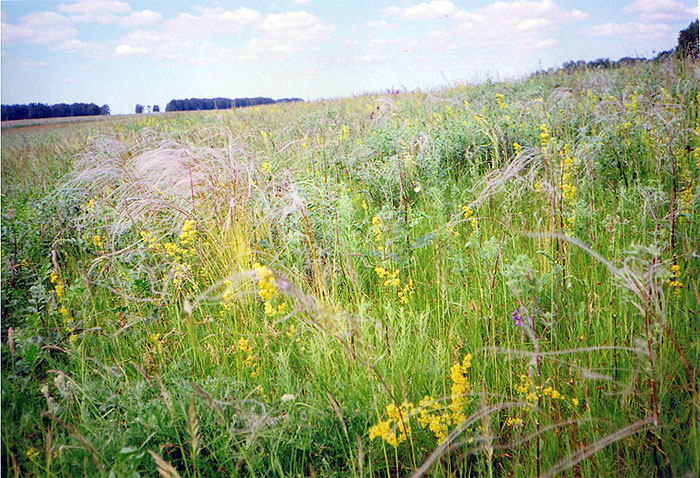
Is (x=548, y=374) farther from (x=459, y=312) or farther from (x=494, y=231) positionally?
(x=494, y=231)

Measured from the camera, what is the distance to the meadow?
1438 mm

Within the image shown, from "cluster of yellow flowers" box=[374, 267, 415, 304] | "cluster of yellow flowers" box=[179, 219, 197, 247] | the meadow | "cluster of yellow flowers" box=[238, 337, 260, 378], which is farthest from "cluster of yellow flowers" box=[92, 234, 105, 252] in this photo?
"cluster of yellow flowers" box=[374, 267, 415, 304]

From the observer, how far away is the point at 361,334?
1.51m

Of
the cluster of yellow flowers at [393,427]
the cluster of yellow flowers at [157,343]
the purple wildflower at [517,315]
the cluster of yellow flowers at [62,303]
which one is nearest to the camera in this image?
the cluster of yellow flowers at [393,427]

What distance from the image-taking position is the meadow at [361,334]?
4.72 feet

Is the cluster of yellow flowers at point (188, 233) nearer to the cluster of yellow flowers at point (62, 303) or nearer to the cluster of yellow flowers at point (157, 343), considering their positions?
the cluster of yellow flowers at point (157, 343)

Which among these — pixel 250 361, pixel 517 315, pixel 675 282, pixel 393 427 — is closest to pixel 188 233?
pixel 250 361

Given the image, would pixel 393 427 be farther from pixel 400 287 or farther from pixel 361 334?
pixel 400 287

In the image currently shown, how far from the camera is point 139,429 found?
5.08 feet

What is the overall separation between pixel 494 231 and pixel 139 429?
2.55 meters

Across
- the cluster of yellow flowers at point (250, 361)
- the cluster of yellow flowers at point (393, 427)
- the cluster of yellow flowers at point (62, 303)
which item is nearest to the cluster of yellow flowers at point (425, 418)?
the cluster of yellow flowers at point (393, 427)

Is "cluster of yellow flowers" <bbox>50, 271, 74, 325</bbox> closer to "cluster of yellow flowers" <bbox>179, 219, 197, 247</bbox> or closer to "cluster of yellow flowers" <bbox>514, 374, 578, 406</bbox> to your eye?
"cluster of yellow flowers" <bbox>179, 219, 197, 247</bbox>

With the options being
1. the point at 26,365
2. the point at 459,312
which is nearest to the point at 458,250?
the point at 459,312

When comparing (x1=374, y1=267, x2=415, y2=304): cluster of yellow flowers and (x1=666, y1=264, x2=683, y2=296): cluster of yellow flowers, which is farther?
(x1=374, y1=267, x2=415, y2=304): cluster of yellow flowers
